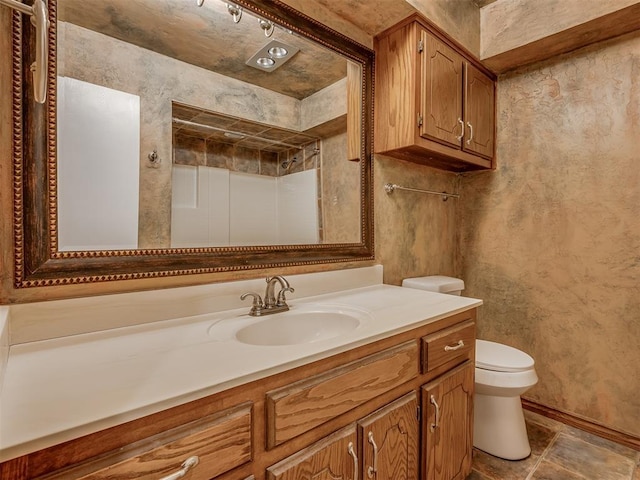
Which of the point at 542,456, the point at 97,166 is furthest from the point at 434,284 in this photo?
the point at 97,166

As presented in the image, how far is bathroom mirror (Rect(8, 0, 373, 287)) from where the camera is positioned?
2.89ft

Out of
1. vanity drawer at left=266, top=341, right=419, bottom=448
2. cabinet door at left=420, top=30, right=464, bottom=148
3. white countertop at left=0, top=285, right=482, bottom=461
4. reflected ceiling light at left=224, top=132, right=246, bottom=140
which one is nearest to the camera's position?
white countertop at left=0, top=285, right=482, bottom=461

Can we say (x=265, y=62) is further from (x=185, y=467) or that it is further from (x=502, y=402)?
(x=502, y=402)

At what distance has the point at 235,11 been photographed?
122cm

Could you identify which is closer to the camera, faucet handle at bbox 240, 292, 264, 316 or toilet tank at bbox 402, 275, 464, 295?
faucet handle at bbox 240, 292, 264, 316

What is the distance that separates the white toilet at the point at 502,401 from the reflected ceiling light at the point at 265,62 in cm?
168

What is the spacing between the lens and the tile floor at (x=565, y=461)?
1.47m

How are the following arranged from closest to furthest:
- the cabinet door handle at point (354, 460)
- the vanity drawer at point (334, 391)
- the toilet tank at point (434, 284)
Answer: the vanity drawer at point (334, 391) < the cabinet door handle at point (354, 460) < the toilet tank at point (434, 284)

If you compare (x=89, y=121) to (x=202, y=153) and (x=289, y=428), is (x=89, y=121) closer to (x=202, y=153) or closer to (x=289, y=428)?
(x=202, y=153)

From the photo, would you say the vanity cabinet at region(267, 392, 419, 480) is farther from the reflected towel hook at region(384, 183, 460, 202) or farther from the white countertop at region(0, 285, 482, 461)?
the reflected towel hook at region(384, 183, 460, 202)

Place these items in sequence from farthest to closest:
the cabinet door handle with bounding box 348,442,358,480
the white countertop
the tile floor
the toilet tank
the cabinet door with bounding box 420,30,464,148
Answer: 1. the toilet tank
2. the cabinet door with bounding box 420,30,464,148
3. the tile floor
4. the cabinet door handle with bounding box 348,442,358,480
5. the white countertop

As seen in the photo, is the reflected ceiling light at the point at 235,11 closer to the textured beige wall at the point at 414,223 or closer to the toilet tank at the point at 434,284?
the textured beige wall at the point at 414,223

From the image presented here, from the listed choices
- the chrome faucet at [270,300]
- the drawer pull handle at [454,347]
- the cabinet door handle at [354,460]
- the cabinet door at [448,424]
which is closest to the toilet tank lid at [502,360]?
the cabinet door at [448,424]

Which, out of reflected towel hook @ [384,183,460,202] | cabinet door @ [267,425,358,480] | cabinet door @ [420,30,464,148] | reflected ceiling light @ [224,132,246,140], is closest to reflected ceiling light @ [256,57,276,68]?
reflected ceiling light @ [224,132,246,140]
